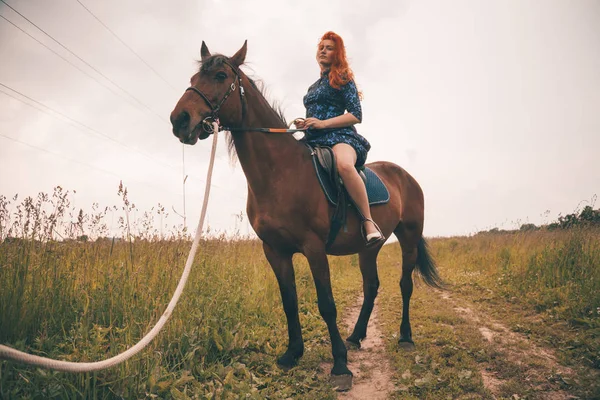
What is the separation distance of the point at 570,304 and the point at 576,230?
253 centimetres

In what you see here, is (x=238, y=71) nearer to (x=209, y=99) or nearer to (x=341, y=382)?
(x=209, y=99)

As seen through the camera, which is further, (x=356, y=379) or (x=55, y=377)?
(x=356, y=379)

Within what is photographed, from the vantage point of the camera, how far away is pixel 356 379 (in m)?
3.18

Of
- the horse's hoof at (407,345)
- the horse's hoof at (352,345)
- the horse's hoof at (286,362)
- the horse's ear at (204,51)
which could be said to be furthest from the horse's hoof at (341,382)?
the horse's ear at (204,51)

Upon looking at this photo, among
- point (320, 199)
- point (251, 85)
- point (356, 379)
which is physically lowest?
point (356, 379)

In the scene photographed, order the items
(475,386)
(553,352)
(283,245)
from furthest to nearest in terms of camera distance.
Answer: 1. (553,352)
2. (283,245)
3. (475,386)

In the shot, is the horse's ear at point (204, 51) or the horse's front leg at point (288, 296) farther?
the horse's front leg at point (288, 296)

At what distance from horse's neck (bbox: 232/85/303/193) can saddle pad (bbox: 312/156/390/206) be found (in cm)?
25

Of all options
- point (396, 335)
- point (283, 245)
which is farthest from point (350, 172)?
point (396, 335)

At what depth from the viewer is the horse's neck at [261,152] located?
10.1 feet

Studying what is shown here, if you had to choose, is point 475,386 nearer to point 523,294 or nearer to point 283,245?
point 283,245

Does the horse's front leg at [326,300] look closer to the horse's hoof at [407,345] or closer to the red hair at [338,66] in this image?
the horse's hoof at [407,345]

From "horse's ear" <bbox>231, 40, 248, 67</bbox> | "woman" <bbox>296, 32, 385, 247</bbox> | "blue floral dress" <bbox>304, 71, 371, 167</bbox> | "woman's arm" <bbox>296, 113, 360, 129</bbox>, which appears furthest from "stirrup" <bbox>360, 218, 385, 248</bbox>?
"horse's ear" <bbox>231, 40, 248, 67</bbox>

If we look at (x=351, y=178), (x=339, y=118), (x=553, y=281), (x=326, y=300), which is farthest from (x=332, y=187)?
(x=553, y=281)
